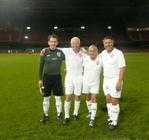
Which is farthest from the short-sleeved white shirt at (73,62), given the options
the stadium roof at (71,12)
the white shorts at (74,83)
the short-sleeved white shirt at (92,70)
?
the stadium roof at (71,12)

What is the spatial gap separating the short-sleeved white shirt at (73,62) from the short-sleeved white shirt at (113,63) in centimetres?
78

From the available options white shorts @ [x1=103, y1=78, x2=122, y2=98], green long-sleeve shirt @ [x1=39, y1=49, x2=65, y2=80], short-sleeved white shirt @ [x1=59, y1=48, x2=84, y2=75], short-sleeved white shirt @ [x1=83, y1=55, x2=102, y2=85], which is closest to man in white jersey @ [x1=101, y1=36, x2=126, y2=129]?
white shorts @ [x1=103, y1=78, x2=122, y2=98]

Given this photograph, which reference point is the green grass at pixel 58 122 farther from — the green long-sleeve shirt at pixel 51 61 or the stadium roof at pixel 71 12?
the stadium roof at pixel 71 12

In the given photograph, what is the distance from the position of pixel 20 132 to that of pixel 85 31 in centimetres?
5658

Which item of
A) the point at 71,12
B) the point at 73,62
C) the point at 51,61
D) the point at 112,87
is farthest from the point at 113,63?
the point at 71,12

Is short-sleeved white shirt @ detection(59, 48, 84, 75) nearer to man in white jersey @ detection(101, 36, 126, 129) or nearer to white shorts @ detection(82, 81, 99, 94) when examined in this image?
white shorts @ detection(82, 81, 99, 94)

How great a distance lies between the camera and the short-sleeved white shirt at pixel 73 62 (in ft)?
27.2

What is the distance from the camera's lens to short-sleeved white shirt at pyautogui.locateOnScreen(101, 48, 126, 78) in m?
7.61

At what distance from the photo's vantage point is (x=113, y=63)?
25.1 ft

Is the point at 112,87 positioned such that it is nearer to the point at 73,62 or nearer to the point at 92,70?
the point at 92,70

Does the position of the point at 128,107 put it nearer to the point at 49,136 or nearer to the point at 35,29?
the point at 49,136

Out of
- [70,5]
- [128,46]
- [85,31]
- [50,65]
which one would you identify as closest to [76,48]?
[50,65]

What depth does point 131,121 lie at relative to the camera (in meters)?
8.44

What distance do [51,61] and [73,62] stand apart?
0.56 meters
